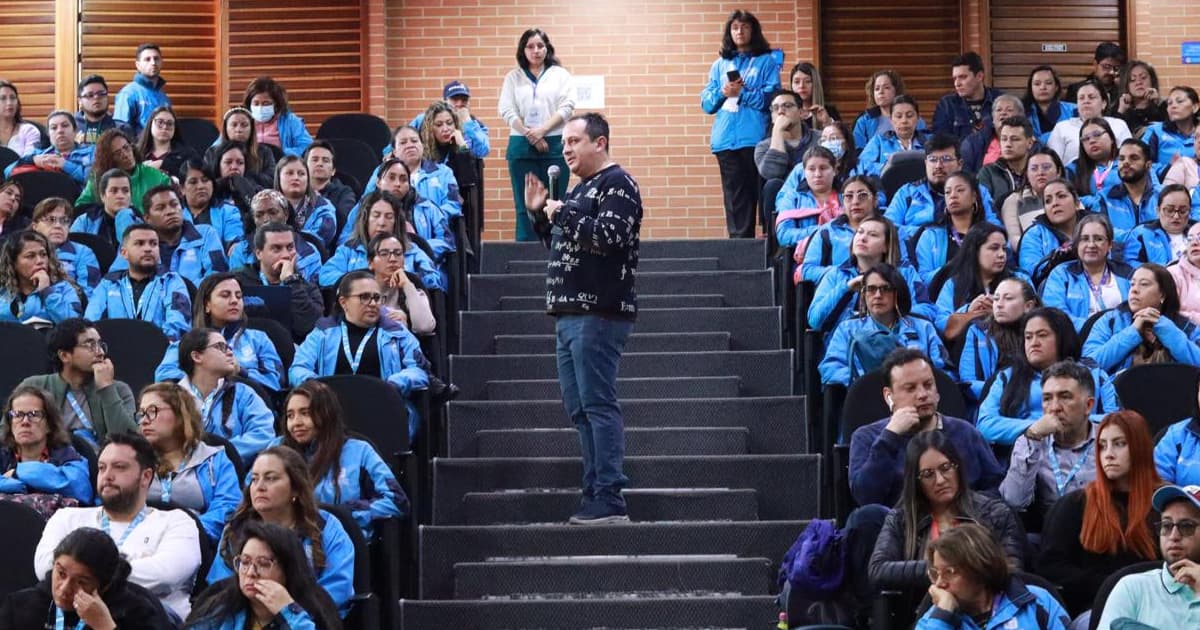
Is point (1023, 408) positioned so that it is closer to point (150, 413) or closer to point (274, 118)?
point (150, 413)

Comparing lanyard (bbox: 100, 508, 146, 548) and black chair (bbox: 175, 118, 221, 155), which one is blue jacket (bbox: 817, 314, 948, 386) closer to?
lanyard (bbox: 100, 508, 146, 548)

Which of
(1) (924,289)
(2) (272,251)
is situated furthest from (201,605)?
(1) (924,289)

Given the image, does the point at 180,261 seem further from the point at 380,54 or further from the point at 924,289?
the point at 380,54

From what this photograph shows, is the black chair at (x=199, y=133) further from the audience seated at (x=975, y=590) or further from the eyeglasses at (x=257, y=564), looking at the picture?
the audience seated at (x=975, y=590)

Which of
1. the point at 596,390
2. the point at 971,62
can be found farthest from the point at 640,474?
the point at 971,62

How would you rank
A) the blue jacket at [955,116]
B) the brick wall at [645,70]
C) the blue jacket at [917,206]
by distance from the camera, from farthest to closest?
the brick wall at [645,70], the blue jacket at [955,116], the blue jacket at [917,206]

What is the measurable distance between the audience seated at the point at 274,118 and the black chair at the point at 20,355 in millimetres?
3588

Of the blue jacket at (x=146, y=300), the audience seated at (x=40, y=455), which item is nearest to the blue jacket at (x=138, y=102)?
the blue jacket at (x=146, y=300)

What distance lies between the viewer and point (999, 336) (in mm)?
6621

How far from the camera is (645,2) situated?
1170 cm

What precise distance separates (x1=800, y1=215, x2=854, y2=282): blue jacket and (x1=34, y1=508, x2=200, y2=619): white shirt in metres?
3.06

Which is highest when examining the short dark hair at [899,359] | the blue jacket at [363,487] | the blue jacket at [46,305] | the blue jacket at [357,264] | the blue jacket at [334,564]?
the blue jacket at [357,264]

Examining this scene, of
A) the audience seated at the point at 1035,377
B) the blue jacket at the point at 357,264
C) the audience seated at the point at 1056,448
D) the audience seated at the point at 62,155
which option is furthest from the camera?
the audience seated at the point at 62,155

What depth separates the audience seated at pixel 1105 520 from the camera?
5160mm
